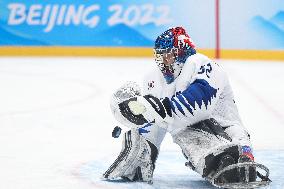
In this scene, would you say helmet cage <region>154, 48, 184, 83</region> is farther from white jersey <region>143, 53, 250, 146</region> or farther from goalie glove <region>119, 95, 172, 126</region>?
goalie glove <region>119, 95, 172, 126</region>

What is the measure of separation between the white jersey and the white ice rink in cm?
31

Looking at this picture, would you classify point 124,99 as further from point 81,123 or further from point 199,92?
point 81,123

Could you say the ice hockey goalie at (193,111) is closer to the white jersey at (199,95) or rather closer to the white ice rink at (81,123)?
the white jersey at (199,95)

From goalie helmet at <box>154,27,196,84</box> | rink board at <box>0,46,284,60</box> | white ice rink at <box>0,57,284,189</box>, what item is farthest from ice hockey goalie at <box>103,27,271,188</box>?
rink board at <box>0,46,284,60</box>

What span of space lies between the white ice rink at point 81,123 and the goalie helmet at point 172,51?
1.66ft

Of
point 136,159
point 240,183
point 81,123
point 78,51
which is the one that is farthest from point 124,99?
point 78,51

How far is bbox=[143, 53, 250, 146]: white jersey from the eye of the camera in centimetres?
296

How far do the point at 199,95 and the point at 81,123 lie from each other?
2338 millimetres

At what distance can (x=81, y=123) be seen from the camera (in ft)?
17.0

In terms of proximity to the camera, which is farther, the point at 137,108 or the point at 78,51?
the point at 78,51

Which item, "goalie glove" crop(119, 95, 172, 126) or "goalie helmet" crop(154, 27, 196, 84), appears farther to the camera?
"goalie helmet" crop(154, 27, 196, 84)

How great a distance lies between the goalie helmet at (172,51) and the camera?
308 centimetres

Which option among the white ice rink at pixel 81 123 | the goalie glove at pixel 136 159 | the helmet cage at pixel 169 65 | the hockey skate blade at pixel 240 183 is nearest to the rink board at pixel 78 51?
the white ice rink at pixel 81 123

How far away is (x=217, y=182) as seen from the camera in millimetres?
3059
